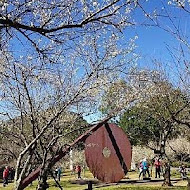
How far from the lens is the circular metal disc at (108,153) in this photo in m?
14.1

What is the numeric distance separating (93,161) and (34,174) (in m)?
6.26

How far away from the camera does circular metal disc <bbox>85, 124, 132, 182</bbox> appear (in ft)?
46.4

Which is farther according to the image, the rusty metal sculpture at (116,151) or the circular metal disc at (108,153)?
the rusty metal sculpture at (116,151)

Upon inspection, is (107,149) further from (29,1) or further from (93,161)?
(29,1)

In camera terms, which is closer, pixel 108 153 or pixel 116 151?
pixel 108 153

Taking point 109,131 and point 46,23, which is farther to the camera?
point 109,131

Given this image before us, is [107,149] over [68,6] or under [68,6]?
under

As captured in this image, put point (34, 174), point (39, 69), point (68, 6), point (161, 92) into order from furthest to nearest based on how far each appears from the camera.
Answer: point (161, 92) < point (34, 174) < point (39, 69) < point (68, 6)

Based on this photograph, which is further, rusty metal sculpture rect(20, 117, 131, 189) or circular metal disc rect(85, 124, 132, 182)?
rusty metal sculpture rect(20, 117, 131, 189)

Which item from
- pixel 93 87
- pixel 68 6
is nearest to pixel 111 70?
pixel 93 87

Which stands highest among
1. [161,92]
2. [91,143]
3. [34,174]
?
[161,92]

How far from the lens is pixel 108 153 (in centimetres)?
1453

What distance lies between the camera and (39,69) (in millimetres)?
5691

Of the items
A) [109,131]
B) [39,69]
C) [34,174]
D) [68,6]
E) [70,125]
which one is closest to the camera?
[68,6]
